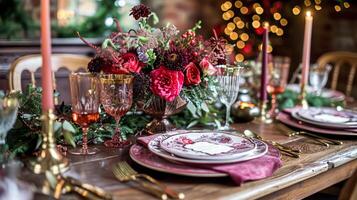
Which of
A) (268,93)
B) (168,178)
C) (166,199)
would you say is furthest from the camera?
(268,93)

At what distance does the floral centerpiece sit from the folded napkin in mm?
290

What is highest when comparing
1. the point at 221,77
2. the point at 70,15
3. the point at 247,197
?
the point at 70,15

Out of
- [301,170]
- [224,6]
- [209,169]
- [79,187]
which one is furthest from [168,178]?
[224,6]

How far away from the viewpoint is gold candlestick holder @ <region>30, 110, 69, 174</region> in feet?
3.13

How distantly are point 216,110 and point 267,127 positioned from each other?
0.17 metres

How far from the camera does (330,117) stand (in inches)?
59.9

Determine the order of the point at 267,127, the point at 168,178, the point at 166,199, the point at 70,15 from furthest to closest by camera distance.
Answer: the point at 70,15, the point at 267,127, the point at 168,178, the point at 166,199

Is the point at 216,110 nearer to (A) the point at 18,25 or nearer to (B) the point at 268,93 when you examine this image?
(B) the point at 268,93

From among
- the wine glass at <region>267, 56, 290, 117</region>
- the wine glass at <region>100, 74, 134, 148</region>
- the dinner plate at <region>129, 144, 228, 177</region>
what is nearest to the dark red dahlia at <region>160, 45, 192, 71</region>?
the wine glass at <region>100, 74, 134, 148</region>

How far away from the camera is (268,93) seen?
5.89ft

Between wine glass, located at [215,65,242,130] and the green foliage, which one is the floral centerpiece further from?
the green foliage

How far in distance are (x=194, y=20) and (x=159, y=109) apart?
A: 3196 mm

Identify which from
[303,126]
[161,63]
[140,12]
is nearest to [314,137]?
[303,126]

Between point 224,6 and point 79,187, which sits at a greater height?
point 224,6
